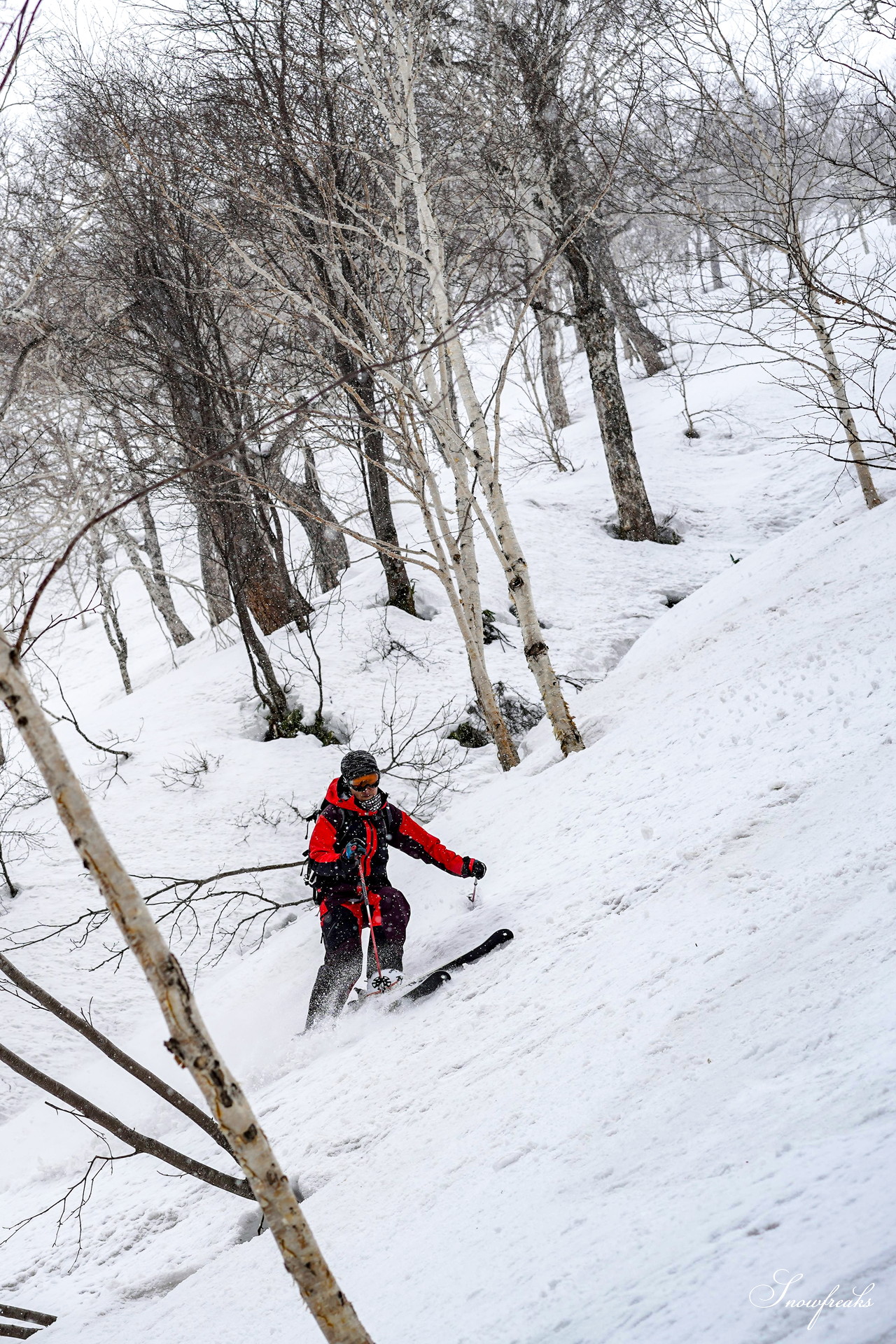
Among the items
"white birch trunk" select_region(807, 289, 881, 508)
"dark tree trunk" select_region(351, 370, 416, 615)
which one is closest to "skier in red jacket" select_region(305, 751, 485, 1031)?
"dark tree trunk" select_region(351, 370, 416, 615)

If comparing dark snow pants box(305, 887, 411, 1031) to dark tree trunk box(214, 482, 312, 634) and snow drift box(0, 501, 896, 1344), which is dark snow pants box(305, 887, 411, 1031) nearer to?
snow drift box(0, 501, 896, 1344)

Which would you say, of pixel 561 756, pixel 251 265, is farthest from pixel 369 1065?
pixel 251 265

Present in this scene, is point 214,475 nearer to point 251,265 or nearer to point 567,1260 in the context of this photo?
point 251,265

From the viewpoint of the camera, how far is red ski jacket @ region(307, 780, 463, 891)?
4766 mm

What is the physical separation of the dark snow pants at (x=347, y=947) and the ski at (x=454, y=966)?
1.48ft

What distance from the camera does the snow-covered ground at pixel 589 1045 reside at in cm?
166

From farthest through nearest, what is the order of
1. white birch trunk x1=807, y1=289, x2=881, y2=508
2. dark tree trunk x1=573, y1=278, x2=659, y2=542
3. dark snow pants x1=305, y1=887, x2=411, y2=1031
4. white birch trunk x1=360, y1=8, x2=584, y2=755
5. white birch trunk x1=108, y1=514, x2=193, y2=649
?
1. white birch trunk x1=108, y1=514, x2=193, y2=649
2. dark tree trunk x1=573, y1=278, x2=659, y2=542
3. white birch trunk x1=807, y1=289, x2=881, y2=508
4. white birch trunk x1=360, y1=8, x2=584, y2=755
5. dark snow pants x1=305, y1=887, x2=411, y2=1031

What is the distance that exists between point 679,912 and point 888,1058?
1266 mm

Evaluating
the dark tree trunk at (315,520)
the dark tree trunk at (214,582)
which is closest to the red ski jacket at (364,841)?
the dark tree trunk at (315,520)

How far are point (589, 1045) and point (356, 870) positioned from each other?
2.39 meters

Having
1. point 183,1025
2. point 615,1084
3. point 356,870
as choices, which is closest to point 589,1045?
point 615,1084

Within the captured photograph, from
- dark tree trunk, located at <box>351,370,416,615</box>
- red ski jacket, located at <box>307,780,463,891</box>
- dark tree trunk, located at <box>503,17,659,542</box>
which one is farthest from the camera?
dark tree trunk, located at <box>351,370,416,615</box>

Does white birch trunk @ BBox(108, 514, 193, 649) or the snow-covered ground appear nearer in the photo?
the snow-covered ground

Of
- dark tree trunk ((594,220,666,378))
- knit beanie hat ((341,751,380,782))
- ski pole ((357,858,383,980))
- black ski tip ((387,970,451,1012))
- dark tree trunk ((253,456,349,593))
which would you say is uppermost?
dark tree trunk ((594,220,666,378))
